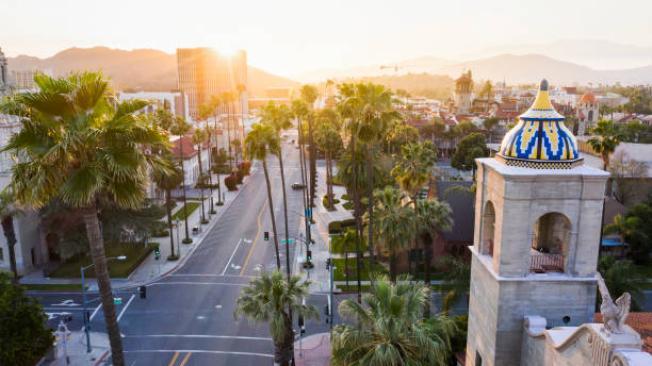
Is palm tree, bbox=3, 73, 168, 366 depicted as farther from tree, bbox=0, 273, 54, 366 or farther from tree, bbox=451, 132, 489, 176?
Answer: tree, bbox=451, 132, 489, 176

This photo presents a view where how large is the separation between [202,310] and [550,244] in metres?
26.5

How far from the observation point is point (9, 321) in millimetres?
26188

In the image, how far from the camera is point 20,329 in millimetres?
26844

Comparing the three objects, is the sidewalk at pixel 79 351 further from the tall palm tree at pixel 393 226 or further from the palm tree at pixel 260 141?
the tall palm tree at pixel 393 226

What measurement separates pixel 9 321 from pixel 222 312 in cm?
1406

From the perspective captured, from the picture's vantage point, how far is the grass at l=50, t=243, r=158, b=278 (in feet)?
144

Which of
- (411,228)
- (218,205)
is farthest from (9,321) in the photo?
(218,205)

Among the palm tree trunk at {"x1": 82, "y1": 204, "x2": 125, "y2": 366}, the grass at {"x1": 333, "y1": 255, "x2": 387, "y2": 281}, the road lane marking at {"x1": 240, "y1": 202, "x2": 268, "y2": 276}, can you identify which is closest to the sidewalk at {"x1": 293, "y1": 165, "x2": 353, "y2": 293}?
the grass at {"x1": 333, "y1": 255, "x2": 387, "y2": 281}

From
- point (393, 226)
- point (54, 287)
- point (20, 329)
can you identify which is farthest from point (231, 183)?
point (20, 329)

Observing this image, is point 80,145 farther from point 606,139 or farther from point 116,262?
point 606,139

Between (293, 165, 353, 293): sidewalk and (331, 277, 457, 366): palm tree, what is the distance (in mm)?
10672

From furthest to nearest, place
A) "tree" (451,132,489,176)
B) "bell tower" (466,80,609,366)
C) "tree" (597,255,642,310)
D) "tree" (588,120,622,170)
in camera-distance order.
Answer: "tree" (451,132,489,176) → "tree" (588,120,622,170) → "tree" (597,255,642,310) → "bell tower" (466,80,609,366)

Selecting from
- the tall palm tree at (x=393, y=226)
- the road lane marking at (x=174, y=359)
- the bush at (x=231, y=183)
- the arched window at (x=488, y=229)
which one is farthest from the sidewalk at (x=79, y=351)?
the bush at (x=231, y=183)

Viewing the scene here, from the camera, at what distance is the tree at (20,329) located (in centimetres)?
2592
